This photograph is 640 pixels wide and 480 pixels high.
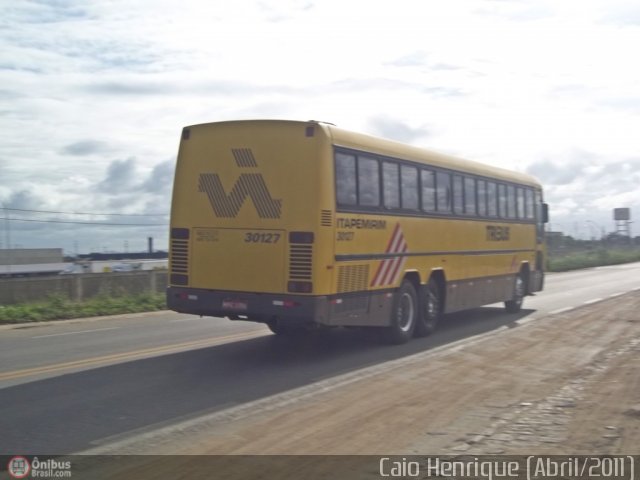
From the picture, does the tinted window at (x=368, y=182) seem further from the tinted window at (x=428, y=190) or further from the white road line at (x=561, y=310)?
the white road line at (x=561, y=310)

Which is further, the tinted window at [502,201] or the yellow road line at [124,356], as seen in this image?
the tinted window at [502,201]

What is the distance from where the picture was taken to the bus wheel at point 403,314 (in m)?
13.6

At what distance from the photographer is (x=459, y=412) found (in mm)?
8289

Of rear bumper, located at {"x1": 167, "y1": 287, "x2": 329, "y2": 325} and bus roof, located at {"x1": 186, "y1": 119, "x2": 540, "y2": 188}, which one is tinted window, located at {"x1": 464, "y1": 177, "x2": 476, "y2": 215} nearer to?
bus roof, located at {"x1": 186, "y1": 119, "x2": 540, "y2": 188}

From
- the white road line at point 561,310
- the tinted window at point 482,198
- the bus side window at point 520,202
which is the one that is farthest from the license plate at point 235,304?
the bus side window at point 520,202

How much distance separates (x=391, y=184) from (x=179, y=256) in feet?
12.2

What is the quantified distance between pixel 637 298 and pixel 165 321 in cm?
1351

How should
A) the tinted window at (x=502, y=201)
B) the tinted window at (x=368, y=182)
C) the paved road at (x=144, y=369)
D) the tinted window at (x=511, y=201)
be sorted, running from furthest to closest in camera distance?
1. the tinted window at (x=511, y=201)
2. the tinted window at (x=502, y=201)
3. the tinted window at (x=368, y=182)
4. the paved road at (x=144, y=369)

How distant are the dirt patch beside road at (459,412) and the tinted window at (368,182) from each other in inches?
99.8

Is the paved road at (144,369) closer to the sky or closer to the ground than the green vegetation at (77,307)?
closer to the ground

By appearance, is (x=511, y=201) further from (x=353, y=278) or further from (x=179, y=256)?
(x=179, y=256)

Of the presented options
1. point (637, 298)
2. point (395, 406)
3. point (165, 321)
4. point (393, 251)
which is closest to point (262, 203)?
point (393, 251)

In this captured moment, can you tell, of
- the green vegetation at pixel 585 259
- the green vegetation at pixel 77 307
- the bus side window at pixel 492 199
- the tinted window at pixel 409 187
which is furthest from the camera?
the green vegetation at pixel 585 259

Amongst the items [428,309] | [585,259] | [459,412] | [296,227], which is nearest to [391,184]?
[296,227]
